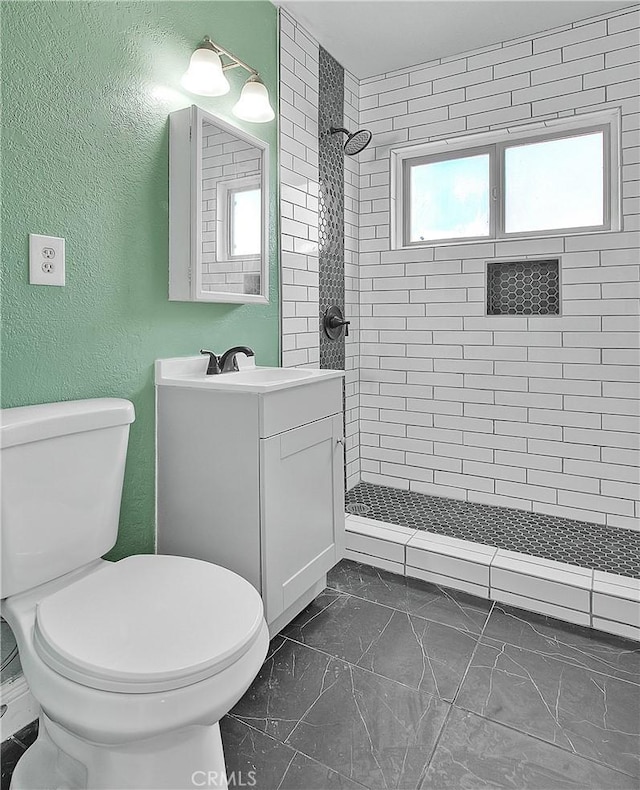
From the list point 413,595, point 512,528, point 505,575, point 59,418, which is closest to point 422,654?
point 413,595

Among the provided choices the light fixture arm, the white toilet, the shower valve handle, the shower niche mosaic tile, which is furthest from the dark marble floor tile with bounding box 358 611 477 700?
the light fixture arm

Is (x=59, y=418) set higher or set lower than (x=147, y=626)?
higher

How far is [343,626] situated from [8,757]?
3.51 feet

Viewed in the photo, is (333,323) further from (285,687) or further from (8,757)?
(8,757)

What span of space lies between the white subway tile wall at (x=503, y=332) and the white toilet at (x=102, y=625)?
6.23 feet

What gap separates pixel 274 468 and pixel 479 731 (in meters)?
0.94

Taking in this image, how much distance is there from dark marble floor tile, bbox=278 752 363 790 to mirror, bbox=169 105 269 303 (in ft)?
4.72

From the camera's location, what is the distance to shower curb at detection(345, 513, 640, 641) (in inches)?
73.9

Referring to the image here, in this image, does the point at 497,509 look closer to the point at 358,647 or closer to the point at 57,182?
the point at 358,647

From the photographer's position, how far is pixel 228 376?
201 centimetres

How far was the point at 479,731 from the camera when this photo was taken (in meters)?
1.44

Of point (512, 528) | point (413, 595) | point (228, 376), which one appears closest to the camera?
point (228, 376)

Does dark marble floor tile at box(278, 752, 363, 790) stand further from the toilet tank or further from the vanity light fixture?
the vanity light fixture

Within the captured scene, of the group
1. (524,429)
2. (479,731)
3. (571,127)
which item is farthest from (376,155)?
(479,731)
